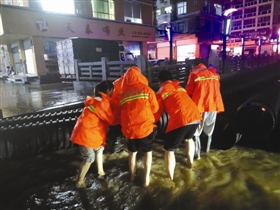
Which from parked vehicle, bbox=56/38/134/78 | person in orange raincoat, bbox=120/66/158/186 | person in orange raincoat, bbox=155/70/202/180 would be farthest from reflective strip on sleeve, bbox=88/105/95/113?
parked vehicle, bbox=56/38/134/78

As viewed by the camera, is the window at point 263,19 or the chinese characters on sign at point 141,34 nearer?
the chinese characters on sign at point 141,34

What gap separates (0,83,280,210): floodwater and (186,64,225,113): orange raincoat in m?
1.09

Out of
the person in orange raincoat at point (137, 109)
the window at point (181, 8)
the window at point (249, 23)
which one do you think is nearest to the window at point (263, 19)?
the window at point (249, 23)

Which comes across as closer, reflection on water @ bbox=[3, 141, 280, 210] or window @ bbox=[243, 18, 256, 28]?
reflection on water @ bbox=[3, 141, 280, 210]

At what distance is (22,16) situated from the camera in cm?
1423

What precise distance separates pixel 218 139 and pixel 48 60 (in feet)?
52.3

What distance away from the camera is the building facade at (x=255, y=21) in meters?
41.3

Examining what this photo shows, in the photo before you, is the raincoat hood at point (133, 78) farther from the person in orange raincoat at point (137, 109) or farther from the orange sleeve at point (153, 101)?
the orange sleeve at point (153, 101)

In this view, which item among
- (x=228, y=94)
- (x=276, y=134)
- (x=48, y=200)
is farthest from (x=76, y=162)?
(x=228, y=94)

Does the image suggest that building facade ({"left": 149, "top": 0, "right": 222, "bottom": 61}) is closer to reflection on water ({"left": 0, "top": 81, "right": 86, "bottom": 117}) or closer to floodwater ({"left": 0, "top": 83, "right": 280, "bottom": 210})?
reflection on water ({"left": 0, "top": 81, "right": 86, "bottom": 117})

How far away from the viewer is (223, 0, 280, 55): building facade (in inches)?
1625

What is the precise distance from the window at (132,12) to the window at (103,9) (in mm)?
1887

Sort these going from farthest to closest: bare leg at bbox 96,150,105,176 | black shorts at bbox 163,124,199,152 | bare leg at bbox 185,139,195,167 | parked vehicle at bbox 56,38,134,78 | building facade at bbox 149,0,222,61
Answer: building facade at bbox 149,0,222,61
parked vehicle at bbox 56,38,134,78
bare leg at bbox 185,139,195,167
bare leg at bbox 96,150,105,176
black shorts at bbox 163,124,199,152

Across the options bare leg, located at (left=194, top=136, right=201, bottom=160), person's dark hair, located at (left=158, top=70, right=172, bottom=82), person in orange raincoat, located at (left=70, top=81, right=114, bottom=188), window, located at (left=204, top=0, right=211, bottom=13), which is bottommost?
bare leg, located at (left=194, top=136, right=201, bottom=160)
